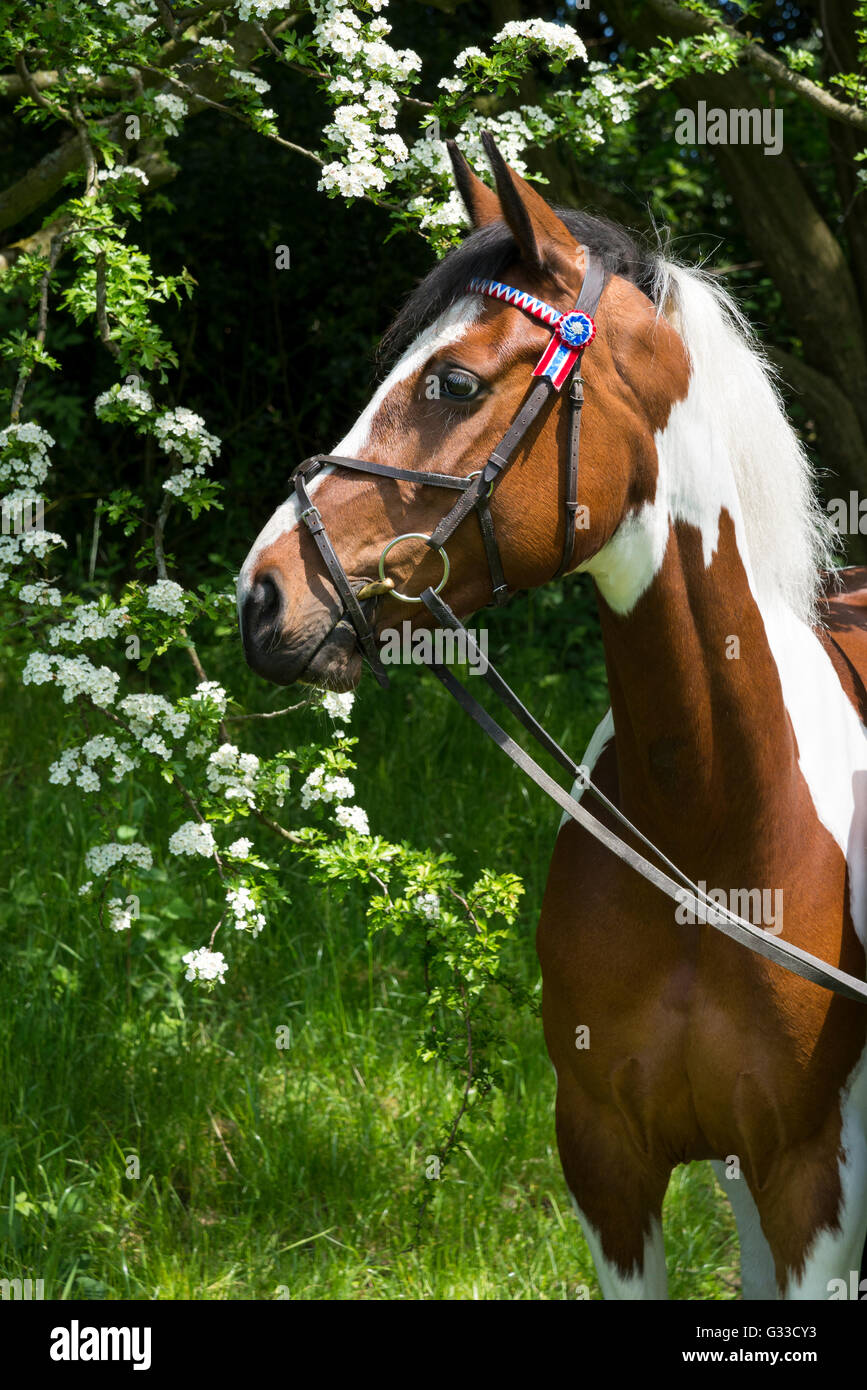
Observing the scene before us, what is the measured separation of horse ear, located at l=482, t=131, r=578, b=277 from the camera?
2.01 meters

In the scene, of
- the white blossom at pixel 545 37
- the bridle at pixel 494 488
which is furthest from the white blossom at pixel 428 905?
the white blossom at pixel 545 37

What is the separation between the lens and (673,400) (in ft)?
7.15

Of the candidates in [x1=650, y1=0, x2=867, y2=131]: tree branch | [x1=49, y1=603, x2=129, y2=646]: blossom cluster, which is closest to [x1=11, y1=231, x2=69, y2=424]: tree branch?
[x1=49, y1=603, x2=129, y2=646]: blossom cluster

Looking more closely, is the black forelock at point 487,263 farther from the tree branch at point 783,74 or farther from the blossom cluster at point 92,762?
the tree branch at point 783,74

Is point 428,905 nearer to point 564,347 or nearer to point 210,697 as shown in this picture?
point 210,697

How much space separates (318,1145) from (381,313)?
16.0 ft

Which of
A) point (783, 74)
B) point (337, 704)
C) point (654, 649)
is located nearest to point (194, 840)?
point (337, 704)

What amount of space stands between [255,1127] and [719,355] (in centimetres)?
260

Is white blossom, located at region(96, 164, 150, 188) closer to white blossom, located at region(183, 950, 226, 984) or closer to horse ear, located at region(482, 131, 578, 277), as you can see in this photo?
horse ear, located at region(482, 131, 578, 277)

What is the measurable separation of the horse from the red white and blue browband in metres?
0.01

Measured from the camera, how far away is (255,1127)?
3.72m

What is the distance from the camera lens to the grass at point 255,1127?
3395mm

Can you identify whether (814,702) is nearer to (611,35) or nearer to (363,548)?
(363,548)
